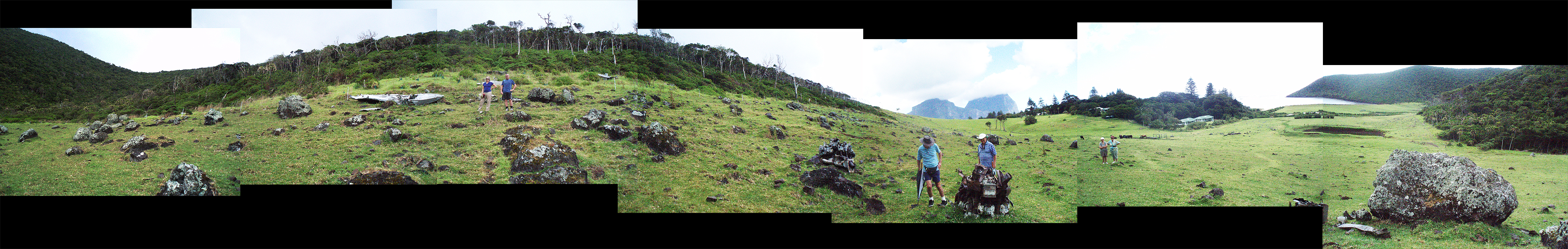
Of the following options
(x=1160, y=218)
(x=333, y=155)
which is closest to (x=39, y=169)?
(x=333, y=155)

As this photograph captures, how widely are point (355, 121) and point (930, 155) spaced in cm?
842

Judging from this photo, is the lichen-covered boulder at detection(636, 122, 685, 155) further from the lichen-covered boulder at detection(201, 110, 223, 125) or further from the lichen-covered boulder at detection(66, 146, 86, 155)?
the lichen-covered boulder at detection(66, 146, 86, 155)

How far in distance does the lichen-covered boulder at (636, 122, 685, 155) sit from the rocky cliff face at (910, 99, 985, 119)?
387 centimetres

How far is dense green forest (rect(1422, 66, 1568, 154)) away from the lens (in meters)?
7.43

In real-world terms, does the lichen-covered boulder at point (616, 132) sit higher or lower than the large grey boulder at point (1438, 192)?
higher

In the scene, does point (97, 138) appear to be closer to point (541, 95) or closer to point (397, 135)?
point (397, 135)

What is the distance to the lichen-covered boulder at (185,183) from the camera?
232 inches

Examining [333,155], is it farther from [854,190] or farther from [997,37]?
[997,37]

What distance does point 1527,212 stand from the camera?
256 inches

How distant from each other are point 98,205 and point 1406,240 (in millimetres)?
18380

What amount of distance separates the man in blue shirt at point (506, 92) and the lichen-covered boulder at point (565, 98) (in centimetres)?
57

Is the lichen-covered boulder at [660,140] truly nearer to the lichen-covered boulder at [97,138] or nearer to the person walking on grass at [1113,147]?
the person walking on grass at [1113,147]

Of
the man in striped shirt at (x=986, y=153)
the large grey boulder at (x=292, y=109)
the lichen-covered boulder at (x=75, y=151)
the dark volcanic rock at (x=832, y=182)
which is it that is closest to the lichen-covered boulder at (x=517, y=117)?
the large grey boulder at (x=292, y=109)

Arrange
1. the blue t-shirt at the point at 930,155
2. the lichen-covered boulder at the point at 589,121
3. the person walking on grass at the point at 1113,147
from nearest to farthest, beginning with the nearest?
the blue t-shirt at the point at 930,155 < the lichen-covered boulder at the point at 589,121 < the person walking on grass at the point at 1113,147
